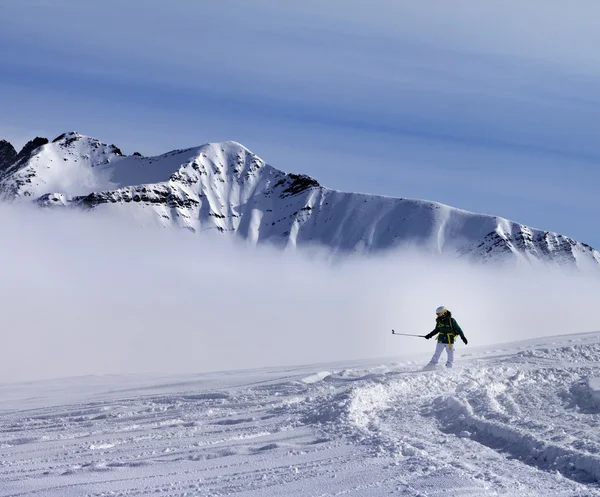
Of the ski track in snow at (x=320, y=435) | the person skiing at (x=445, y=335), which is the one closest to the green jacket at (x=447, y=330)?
the person skiing at (x=445, y=335)

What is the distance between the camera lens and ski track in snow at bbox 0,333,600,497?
7.02m

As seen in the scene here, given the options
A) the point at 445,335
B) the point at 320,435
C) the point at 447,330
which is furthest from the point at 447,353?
the point at 320,435

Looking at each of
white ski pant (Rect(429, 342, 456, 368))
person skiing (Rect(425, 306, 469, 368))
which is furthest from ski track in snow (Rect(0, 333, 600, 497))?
person skiing (Rect(425, 306, 469, 368))

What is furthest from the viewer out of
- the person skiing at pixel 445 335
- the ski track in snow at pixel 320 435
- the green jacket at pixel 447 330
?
the green jacket at pixel 447 330

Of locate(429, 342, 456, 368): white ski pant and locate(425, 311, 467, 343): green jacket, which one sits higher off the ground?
locate(425, 311, 467, 343): green jacket

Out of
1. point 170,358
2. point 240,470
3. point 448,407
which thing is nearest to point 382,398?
point 448,407

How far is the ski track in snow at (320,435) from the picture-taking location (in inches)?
276

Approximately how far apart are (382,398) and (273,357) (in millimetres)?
37854

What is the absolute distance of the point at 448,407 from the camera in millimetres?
10969

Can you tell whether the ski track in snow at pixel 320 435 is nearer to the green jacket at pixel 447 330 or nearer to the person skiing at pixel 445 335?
the person skiing at pixel 445 335

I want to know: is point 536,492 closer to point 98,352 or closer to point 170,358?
point 170,358

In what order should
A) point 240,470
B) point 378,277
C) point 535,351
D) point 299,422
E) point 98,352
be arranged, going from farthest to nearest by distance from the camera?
point 378,277 < point 98,352 < point 535,351 < point 299,422 < point 240,470

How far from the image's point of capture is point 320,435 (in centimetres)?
934

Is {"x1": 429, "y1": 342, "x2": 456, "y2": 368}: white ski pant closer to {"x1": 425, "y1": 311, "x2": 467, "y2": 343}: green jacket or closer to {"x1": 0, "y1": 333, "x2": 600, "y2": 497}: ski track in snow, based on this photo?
{"x1": 425, "y1": 311, "x2": 467, "y2": 343}: green jacket
